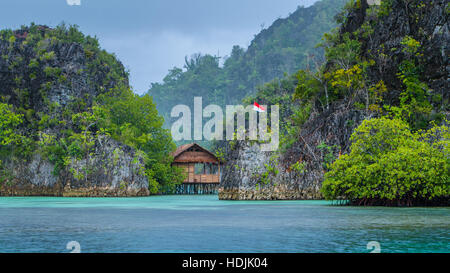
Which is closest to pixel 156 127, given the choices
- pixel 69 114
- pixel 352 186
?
pixel 69 114

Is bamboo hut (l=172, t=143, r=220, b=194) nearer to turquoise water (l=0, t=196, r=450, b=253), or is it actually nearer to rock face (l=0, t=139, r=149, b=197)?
rock face (l=0, t=139, r=149, b=197)

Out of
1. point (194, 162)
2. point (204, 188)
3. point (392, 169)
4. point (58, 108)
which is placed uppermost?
point (58, 108)

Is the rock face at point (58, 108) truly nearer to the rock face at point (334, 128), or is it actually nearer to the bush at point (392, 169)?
the rock face at point (334, 128)

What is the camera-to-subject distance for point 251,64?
88688 mm

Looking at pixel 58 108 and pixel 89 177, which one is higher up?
pixel 58 108

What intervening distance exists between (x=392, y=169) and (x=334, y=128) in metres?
8.87

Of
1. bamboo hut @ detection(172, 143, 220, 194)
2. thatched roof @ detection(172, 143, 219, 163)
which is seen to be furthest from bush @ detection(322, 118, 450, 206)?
thatched roof @ detection(172, 143, 219, 163)

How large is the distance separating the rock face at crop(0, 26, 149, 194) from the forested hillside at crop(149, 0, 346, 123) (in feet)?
142

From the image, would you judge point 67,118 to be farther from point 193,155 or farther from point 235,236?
point 235,236

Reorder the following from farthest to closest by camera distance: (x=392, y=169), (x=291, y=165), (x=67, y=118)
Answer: (x=67, y=118)
(x=291, y=165)
(x=392, y=169)

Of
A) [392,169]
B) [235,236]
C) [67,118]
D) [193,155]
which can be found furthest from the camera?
[193,155]

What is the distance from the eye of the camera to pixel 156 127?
4225 centimetres

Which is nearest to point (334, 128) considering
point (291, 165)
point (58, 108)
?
point (291, 165)
